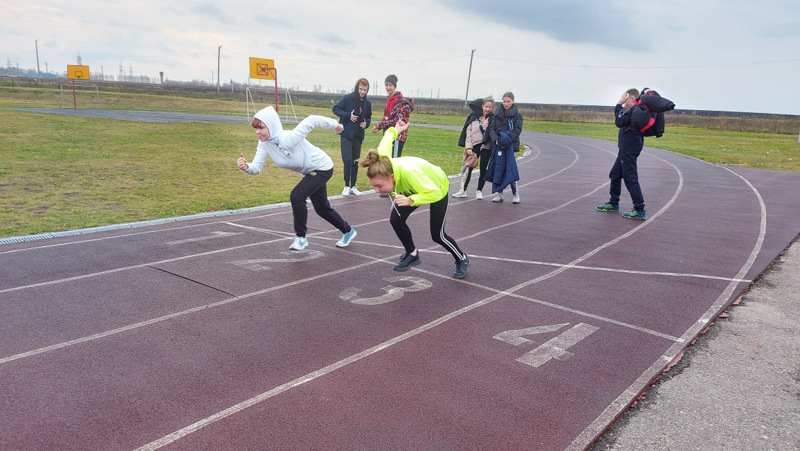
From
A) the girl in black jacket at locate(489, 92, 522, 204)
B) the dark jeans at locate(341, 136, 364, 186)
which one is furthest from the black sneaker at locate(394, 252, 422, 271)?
the dark jeans at locate(341, 136, 364, 186)

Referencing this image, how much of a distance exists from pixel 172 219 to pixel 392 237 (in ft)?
11.7

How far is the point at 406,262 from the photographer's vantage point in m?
6.49

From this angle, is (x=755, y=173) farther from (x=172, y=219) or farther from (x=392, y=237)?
(x=172, y=219)

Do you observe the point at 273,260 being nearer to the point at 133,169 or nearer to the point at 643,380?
the point at 643,380

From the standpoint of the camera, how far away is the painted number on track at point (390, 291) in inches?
217

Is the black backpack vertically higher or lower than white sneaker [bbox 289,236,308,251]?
higher

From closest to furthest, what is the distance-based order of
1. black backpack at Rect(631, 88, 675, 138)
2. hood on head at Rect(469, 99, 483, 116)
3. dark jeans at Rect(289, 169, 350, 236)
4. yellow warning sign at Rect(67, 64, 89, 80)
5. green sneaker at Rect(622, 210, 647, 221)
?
dark jeans at Rect(289, 169, 350, 236)
black backpack at Rect(631, 88, 675, 138)
green sneaker at Rect(622, 210, 647, 221)
hood on head at Rect(469, 99, 483, 116)
yellow warning sign at Rect(67, 64, 89, 80)

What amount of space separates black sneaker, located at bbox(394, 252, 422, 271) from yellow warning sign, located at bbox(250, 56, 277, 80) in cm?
3325

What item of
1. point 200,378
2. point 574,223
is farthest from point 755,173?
point 200,378

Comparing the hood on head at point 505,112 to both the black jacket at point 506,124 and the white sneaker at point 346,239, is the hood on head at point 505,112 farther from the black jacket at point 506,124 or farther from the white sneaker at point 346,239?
the white sneaker at point 346,239

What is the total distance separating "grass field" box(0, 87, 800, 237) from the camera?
30.5 feet

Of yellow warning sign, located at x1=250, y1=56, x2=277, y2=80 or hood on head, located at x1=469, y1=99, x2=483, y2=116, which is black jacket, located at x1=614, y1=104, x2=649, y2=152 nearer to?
hood on head, located at x1=469, y1=99, x2=483, y2=116

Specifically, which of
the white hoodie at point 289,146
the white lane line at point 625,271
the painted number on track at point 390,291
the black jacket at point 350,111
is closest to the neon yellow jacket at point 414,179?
the painted number on track at point 390,291

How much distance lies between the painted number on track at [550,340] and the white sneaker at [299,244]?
133 inches
